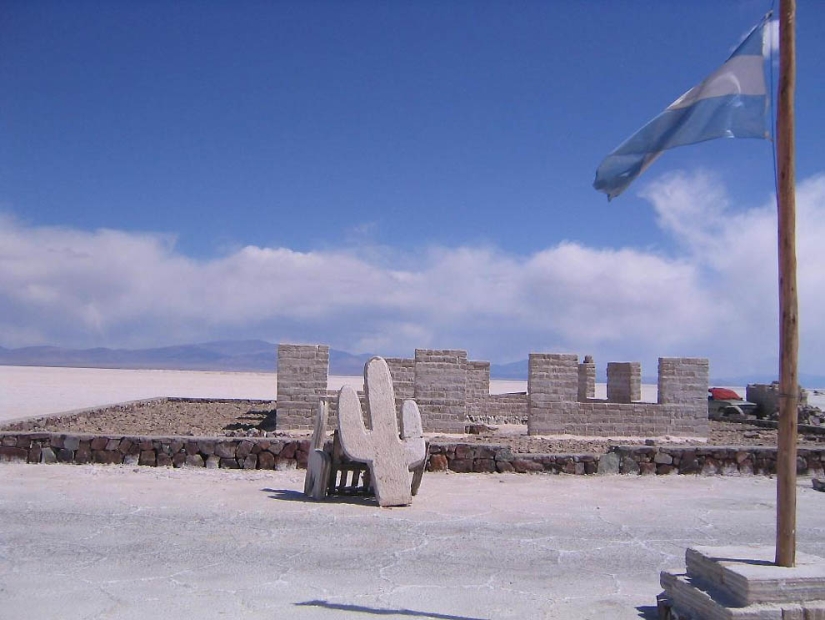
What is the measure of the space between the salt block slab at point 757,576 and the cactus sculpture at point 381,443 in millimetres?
4547

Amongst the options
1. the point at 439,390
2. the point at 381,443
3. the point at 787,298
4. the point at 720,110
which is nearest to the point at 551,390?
the point at 439,390

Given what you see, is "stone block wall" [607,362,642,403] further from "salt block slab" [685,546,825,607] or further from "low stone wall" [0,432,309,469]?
"salt block slab" [685,546,825,607]

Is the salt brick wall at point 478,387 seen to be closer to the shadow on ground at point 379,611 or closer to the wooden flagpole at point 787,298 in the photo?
the shadow on ground at point 379,611

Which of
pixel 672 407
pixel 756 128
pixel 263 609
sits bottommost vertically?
pixel 263 609

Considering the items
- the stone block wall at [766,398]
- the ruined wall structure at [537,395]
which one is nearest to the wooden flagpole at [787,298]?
the ruined wall structure at [537,395]

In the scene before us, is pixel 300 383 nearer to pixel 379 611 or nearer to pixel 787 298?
pixel 379 611

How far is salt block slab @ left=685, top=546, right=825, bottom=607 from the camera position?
4457 millimetres

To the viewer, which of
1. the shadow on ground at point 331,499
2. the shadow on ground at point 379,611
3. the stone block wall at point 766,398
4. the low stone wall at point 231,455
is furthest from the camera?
the stone block wall at point 766,398

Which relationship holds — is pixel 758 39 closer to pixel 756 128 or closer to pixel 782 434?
pixel 756 128

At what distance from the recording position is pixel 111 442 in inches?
466

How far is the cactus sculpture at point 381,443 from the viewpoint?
918cm

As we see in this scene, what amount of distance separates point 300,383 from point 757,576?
13.2 meters

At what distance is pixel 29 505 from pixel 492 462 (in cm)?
616

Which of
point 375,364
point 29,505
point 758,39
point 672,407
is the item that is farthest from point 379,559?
point 672,407
